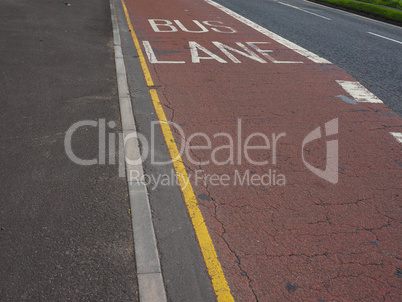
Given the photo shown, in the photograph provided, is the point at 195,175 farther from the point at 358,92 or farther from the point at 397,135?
the point at 358,92

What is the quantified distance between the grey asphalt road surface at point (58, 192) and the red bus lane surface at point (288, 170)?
0.87 meters

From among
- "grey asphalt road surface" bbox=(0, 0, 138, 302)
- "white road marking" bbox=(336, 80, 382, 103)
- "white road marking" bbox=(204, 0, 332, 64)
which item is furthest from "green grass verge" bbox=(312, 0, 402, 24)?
"grey asphalt road surface" bbox=(0, 0, 138, 302)

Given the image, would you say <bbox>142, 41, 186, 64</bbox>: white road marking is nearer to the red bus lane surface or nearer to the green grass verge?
the red bus lane surface

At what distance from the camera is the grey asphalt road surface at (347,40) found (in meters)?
7.99

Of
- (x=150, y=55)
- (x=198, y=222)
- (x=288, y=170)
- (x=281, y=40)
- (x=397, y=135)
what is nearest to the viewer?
(x=198, y=222)

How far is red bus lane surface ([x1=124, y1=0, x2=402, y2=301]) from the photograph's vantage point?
10.5 feet

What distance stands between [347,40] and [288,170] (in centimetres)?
873

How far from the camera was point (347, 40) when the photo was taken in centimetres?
1179

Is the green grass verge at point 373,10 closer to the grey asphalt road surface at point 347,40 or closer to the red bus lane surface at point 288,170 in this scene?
the grey asphalt road surface at point 347,40

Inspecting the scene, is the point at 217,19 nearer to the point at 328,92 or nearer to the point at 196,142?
the point at 328,92

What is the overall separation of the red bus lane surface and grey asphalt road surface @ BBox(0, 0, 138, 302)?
0.87 metres

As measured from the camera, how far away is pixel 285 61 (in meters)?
8.84

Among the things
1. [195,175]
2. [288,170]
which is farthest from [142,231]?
[288,170]

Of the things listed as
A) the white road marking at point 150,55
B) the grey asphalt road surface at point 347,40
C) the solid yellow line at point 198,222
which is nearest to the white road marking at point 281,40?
the grey asphalt road surface at point 347,40
